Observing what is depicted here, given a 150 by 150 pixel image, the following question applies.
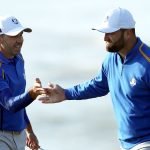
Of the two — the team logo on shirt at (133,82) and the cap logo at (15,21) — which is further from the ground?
the cap logo at (15,21)

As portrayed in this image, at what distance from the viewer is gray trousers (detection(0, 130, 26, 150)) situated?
8.08m

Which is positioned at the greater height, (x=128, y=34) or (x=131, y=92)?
(x=128, y=34)

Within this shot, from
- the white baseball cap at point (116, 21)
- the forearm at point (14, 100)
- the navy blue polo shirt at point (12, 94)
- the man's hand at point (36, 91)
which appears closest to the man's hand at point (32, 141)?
the navy blue polo shirt at point (12, 94)

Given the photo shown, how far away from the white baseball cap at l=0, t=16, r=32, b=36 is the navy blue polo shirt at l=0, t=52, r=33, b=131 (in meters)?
0.27

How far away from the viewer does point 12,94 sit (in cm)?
781

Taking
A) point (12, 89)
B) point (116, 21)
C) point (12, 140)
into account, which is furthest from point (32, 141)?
point (116, 21)

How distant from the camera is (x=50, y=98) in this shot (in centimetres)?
773

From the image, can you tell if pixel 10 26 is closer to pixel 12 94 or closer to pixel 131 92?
pixel 12 94

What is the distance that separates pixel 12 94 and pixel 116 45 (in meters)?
1.35

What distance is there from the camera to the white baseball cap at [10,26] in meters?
7.95

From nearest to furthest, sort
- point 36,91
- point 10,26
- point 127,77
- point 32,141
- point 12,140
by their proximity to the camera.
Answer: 1. point 127,77
2. point 36,91
3. point 10,26
4. point 12,140
5. point 32,141

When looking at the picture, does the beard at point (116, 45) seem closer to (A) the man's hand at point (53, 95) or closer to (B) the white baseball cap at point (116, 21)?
(B) the white baseball cap at point (116, 21)

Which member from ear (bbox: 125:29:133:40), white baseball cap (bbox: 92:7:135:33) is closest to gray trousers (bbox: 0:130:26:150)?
white baseball cap (bbox: 92:7:135:33)

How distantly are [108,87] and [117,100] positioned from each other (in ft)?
1.58
